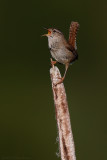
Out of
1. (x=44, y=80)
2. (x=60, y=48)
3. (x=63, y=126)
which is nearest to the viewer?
(x=63, y=126)

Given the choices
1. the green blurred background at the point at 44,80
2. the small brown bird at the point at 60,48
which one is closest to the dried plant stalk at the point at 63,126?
the small brown bird at the point at 60,48

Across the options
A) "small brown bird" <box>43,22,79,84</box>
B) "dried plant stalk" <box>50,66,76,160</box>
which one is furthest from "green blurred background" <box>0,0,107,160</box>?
"dried plant stalk" <box>50,66,76,160</box>

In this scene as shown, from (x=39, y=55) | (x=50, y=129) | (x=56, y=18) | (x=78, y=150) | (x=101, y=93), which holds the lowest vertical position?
(x=78, y=150)

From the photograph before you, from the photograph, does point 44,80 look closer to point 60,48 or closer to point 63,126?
point 60,48

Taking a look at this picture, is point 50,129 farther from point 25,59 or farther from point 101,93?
point 25,59

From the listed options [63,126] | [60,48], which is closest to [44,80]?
[60,48]

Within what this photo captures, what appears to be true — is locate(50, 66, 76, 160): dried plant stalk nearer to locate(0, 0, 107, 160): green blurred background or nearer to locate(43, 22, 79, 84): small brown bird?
locate(43, 22, 79, 84): small brown bird

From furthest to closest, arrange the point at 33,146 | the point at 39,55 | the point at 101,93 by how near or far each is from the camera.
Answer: the point at 39,55
the point at 101,93
the point at 33,146

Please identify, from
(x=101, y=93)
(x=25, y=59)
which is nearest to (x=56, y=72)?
(x=101, y=93)
